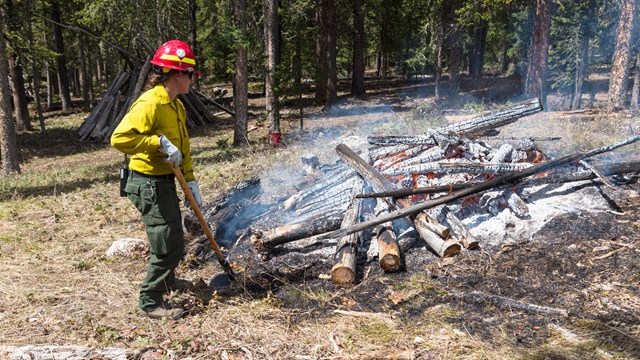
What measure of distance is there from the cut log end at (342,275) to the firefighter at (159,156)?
1463mm

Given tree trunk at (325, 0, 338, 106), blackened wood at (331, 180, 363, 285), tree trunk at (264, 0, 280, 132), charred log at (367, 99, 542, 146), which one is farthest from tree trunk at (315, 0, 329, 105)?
blackened wood at (331, 180, 363, 285)

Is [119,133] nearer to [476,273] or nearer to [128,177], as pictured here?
[128,177]

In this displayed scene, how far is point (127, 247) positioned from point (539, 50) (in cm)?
1301

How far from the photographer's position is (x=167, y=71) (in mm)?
3865

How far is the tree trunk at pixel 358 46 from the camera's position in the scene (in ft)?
69.4

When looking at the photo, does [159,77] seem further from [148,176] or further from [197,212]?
[197,212]

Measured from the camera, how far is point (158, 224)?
3902 mm

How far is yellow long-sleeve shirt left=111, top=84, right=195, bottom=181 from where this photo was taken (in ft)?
12.0

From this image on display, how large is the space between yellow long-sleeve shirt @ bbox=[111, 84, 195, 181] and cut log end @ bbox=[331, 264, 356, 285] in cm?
183

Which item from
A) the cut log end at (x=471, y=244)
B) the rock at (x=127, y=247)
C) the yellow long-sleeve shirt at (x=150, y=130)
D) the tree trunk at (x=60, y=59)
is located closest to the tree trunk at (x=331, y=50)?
the tree trunk at (x=60, y=59)

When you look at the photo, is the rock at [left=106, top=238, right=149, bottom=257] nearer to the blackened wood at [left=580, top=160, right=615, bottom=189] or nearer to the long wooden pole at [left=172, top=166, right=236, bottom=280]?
the long wooden pole at [left=172, top=166, right=236, bottom=280]

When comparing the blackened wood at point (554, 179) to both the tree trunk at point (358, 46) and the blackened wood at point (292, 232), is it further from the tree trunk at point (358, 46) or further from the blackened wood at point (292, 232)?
the tree trunk at point (358, 46)

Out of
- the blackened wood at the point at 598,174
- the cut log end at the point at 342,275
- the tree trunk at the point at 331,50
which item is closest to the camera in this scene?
the cut log end at the point at 342,275

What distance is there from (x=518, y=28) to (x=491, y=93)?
Result: 610 cm
